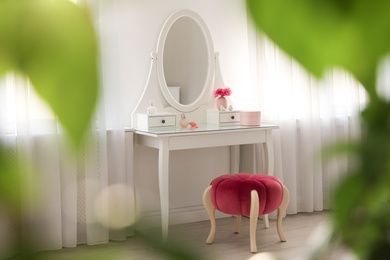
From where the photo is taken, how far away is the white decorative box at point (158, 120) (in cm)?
344

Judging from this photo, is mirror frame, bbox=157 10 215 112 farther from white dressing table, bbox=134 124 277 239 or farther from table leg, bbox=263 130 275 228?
table leg, bbox=263 130 275 228

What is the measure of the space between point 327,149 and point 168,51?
3.54 meters

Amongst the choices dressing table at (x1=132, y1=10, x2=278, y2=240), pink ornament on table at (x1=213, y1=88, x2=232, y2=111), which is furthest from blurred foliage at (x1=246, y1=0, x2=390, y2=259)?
pink ornament on table at (x1=213, y1=88, x2=232, y2=111)

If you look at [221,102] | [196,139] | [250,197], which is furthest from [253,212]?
[221,102]

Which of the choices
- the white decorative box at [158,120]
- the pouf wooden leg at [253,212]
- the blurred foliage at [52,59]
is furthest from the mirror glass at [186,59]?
the blurred foliage at [52,59]

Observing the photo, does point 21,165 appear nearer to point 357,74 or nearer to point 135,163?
point 357,74

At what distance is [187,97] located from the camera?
3.74 m

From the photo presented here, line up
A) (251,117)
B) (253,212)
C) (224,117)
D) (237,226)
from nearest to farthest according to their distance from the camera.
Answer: (253,212) < (237,226) < (251,117) < (224,117)

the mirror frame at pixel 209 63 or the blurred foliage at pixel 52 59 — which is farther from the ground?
the mirror frame at pixel 209 63

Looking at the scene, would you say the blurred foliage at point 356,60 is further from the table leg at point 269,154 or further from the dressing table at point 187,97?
the table leg at point 269,154

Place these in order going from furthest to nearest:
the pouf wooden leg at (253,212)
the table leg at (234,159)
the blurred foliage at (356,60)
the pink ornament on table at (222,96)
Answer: the table leg at (234,159) < the pink ornament on table at (222,96) < the pouf wooden leg at (253,212) < the blurred foliage at (356,60)

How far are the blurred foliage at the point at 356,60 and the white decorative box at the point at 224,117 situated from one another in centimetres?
353

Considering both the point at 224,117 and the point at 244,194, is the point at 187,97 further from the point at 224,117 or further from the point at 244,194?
the point at 244,194

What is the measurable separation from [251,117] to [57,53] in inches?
136
